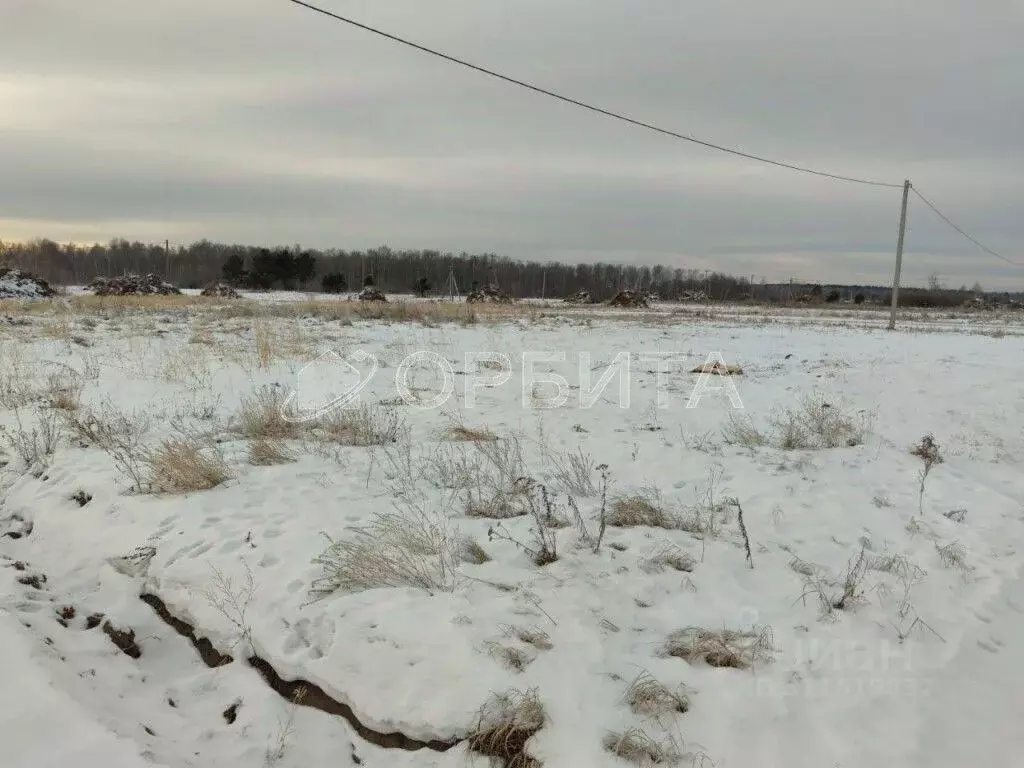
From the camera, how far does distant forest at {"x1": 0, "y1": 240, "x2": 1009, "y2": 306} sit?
216 feet

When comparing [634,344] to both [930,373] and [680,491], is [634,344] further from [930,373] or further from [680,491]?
[680,491]

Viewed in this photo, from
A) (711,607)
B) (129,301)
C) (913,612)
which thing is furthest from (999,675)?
(129,301)

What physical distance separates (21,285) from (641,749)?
3178 cm

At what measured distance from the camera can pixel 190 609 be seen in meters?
3.45

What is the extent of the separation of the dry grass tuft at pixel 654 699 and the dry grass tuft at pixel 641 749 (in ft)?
0.44

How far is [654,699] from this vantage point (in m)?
2.60

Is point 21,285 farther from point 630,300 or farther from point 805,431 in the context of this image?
point 805,431

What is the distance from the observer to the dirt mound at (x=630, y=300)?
36500mm

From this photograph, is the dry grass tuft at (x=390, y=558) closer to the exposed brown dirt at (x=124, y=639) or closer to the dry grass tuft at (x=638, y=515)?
the exposed brown dirt at (x=124, y=639)

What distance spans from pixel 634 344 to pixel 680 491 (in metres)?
9.37

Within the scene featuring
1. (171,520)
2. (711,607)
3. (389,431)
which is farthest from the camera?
(389,431)

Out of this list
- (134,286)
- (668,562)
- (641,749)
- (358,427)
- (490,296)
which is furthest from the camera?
(490,296)

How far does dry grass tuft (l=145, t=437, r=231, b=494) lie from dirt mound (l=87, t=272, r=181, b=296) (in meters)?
29.2

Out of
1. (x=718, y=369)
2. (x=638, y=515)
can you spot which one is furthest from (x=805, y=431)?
(x=718, y=369)
